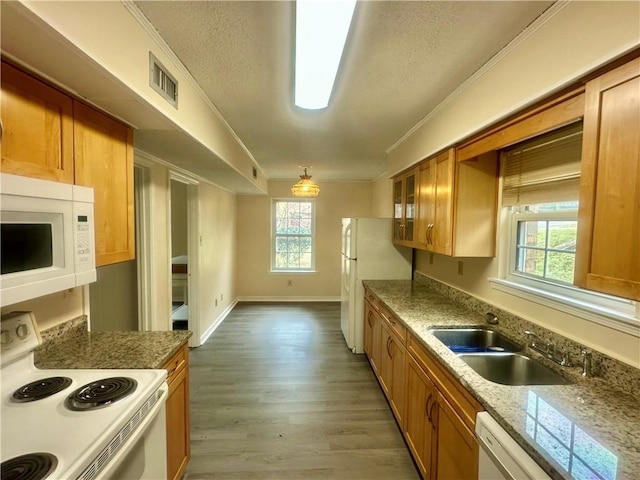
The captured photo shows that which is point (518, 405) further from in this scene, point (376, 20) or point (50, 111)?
point (50, 111)

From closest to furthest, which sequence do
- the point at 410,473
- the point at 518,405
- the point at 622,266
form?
1. the point at 622,266
2. the point at 518,405
3. the point at 410,473

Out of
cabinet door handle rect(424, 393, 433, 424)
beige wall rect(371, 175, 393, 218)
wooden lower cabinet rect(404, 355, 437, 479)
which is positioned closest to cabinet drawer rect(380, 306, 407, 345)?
wooden lower cabinet rect(404, 355, 437, 479)

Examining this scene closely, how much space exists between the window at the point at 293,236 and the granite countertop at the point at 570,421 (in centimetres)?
478

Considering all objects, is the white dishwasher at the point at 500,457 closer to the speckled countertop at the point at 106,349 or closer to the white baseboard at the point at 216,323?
the speckled countertop at the point at 106,349

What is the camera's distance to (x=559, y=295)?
1.65 meters

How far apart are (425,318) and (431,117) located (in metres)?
1.59

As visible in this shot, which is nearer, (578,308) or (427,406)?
(578,308)

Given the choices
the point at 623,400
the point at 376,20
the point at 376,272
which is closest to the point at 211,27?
the point at 376,20

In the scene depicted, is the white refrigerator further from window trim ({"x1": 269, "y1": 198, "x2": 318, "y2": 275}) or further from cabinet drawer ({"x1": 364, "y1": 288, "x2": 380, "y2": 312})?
window trim ({"x1": 269, "y1": 198, "x2": 318, "y2": 275})

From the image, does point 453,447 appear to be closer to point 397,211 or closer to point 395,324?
point 395,324

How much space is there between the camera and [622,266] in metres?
1.00

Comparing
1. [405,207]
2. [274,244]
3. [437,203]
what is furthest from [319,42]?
[274,244]

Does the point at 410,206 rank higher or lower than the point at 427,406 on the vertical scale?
higher

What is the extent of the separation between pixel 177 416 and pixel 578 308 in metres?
2.18
